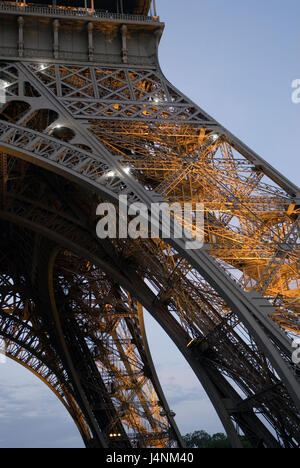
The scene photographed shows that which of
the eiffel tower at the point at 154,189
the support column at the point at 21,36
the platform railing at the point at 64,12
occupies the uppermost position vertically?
the platform railing at the point at 64,12

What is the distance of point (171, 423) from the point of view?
28812mm

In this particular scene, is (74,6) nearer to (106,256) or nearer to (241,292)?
(106,256)

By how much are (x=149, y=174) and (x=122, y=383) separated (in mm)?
16351

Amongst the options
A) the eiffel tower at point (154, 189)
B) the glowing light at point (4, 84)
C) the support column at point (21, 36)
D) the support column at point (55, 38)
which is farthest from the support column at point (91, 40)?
the glowing light at point (4, 84)

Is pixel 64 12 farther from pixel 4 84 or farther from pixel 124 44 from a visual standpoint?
pixel 4 84

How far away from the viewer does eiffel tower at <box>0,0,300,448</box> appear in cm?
1514

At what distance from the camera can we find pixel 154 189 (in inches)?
679

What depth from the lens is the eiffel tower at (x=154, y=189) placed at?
15.1 m

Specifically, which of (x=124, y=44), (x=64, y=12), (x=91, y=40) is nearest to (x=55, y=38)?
(x=91, y=40)

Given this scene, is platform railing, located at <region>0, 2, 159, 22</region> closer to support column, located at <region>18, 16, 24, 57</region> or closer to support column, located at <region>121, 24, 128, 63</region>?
support column, located at <region>18, 16, 24, 57</region>

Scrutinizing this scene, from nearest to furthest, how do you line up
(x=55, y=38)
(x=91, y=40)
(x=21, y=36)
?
(x=21, y=36)
(x=55, y=38)
(x=91, y=40)

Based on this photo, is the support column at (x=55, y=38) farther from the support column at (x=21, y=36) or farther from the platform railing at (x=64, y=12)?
the support column at (x=21, y=36)

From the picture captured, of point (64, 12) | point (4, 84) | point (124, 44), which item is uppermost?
point (64, 12)
